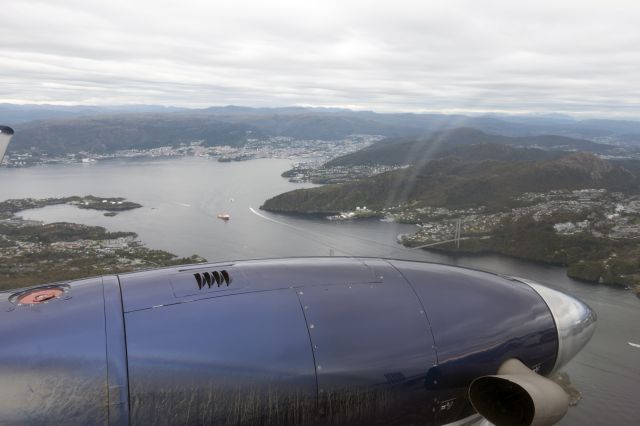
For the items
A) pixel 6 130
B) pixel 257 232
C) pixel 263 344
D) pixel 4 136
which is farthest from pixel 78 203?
pixel 263 344

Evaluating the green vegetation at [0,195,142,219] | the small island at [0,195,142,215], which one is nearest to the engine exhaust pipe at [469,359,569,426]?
the small island at [0,195,142,215]

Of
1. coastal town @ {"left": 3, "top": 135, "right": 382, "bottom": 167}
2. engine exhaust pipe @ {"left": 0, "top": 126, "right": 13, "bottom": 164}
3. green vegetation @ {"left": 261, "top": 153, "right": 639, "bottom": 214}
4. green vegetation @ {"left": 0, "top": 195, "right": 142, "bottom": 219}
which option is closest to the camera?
engine exhaust pipe @ {"left": 0, "top": 126, "right": 13, "bottom": 164}

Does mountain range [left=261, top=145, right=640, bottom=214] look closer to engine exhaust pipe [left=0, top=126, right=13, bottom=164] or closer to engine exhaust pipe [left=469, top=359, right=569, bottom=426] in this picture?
engine exhaust pipe [left=0, top=126, right=13, bottom=164]

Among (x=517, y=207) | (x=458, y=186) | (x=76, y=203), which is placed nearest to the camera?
(x=517, y=207)

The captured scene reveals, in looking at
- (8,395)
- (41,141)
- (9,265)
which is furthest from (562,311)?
(41,141)

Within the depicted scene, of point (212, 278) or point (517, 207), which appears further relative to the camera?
point (517, 207)

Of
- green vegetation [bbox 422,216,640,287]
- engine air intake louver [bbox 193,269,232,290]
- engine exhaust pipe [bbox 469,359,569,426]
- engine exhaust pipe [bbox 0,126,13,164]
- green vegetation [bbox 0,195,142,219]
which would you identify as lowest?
green vegetation [bbox 0,195,142,219]

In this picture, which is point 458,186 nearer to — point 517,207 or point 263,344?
point 517,207
